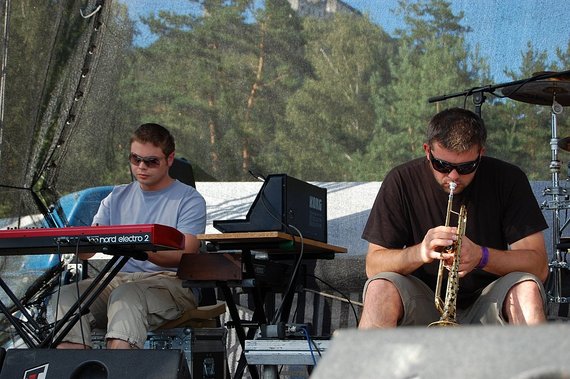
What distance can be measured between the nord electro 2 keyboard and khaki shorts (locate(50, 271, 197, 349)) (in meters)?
0.32

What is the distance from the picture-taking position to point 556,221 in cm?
462

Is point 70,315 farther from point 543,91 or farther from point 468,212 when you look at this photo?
point 543,91

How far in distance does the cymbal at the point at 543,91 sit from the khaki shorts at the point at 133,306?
1907 mm

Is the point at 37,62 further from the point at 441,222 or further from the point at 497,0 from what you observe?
the point at 441,222

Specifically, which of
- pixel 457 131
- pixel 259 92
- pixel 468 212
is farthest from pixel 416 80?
pixel 457 131

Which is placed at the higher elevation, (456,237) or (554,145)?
(554,145)

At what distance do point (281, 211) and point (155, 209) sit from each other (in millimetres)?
580

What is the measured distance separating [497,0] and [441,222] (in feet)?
8.36

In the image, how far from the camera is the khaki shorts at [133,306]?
11.7 feet

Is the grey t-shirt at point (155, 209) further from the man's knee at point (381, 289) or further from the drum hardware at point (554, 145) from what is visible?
the drum hardware at point (554, 145)

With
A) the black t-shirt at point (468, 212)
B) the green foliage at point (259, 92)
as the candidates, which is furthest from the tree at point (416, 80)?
the black t-shirt at point (468, 212)

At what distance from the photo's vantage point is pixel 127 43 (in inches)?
224

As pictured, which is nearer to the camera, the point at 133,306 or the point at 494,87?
the point at 133,306

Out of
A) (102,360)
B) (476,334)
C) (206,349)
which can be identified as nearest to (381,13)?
(206,349)
